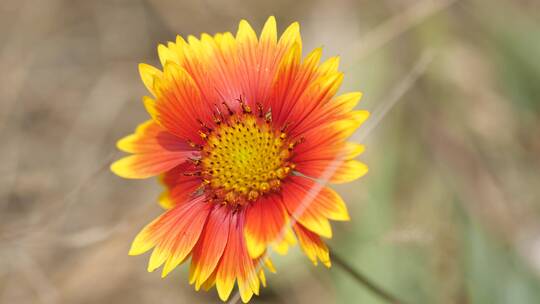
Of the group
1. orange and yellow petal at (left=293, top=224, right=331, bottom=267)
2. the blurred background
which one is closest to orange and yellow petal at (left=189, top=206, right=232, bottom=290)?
orange and yellow petal at (left=293, top=224, right=331, bottom=267)

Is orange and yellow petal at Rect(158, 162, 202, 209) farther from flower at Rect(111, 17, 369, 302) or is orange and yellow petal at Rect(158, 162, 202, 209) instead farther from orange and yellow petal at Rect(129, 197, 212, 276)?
orange and yellow petal at Rect(129, 197, 212, 276)

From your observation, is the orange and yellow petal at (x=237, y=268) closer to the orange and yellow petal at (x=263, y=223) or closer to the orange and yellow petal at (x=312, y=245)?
the orange and yellow petal at (x=263, y=223)

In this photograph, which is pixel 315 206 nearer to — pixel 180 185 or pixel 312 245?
pixel 312 245

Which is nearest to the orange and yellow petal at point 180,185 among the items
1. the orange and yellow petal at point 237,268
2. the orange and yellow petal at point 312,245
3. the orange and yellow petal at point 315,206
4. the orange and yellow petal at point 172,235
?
the orange and yellow petal at point 172,235

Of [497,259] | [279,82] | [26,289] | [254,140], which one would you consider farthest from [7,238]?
[497,259]

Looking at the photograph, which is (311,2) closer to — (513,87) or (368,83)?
(368,83)

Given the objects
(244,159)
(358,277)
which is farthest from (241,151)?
(358,277)
